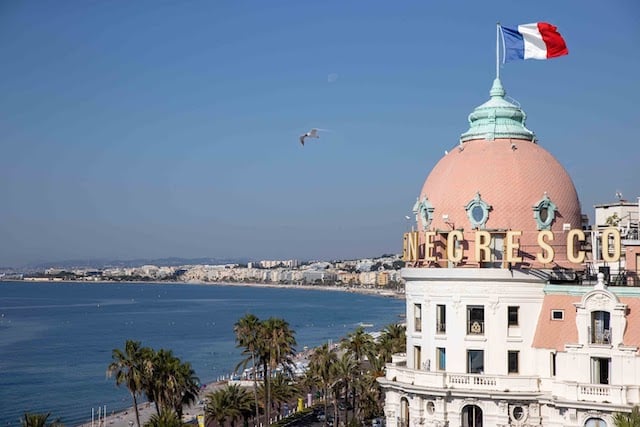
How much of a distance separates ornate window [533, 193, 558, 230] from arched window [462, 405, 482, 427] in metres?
Result: 10.2

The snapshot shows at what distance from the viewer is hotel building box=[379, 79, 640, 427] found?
143 ft

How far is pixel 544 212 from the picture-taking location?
156ft

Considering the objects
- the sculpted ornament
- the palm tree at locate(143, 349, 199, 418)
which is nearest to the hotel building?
the sculpted ornament

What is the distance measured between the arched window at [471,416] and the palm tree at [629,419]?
24.6 ft

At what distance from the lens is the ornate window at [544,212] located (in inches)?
1858

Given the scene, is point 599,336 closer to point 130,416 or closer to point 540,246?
point 540,246

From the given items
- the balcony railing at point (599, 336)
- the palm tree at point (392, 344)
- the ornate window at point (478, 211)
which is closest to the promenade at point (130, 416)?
the palm tree at point (392, 344)

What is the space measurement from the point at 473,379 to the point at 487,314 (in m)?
3.47

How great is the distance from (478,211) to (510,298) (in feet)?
16.3

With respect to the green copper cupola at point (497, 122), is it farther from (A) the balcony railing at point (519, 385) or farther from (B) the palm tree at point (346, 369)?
(B) the palm tree at point (346, 369)

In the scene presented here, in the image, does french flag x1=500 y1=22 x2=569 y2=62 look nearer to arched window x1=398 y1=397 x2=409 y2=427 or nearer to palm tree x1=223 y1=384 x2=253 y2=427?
arched window x1=398 y1=397 x2=409 y2=427

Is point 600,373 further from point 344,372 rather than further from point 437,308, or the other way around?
point 344,372

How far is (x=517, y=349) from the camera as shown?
46219mm

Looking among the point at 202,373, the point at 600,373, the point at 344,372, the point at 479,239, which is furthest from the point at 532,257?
the point at 202,373
